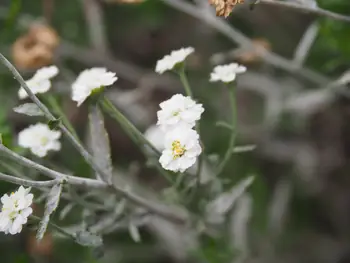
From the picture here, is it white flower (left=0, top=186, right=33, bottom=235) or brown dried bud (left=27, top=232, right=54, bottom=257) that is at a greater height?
white flower (left=0, top=186, right=33, bottom=235)

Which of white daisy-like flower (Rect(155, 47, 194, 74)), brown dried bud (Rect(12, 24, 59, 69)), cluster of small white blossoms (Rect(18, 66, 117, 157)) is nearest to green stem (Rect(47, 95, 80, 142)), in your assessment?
cluster of small white blossoms (Rect(18, 66, 117, 157))

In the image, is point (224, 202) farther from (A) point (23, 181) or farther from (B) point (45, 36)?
(B) point (45, 36)

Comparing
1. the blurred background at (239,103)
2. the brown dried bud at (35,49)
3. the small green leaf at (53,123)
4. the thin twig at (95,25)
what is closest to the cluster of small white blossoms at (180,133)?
the small green leaf at (53,123)

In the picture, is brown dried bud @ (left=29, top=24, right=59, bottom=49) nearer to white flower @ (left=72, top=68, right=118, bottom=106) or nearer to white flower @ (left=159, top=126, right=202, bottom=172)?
white flower @ (left=72, top=68, right=118, bottom=106)

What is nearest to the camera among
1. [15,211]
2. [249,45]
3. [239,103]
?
[15,211]

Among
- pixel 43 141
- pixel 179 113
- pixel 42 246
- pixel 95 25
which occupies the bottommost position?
pixel 42 246

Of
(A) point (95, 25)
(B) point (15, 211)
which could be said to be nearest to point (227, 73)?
(B) point (15, 211)
